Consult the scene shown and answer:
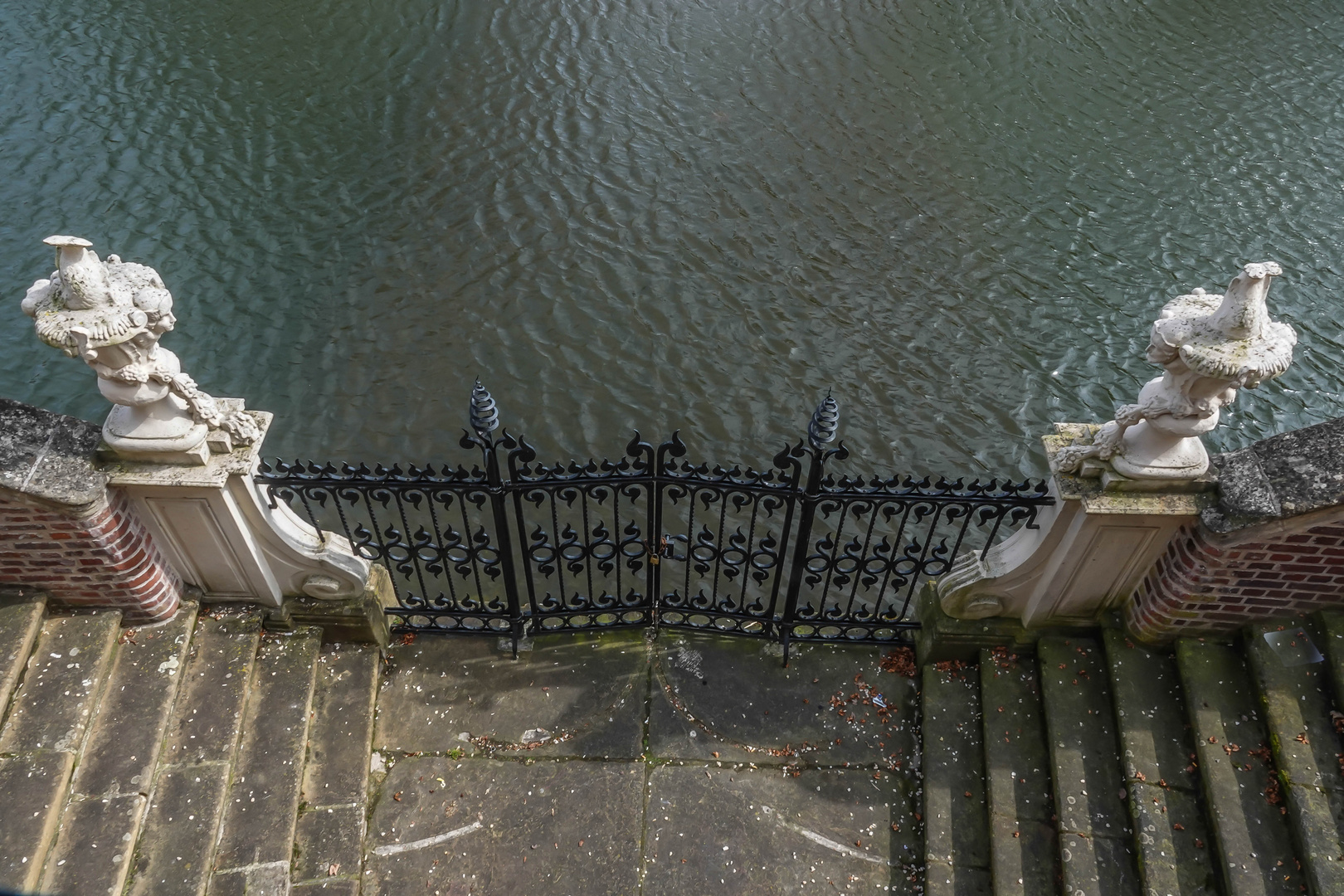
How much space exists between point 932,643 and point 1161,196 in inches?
316

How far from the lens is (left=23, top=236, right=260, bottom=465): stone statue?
3.76m

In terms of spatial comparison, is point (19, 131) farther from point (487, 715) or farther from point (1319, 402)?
point (1319, 402)

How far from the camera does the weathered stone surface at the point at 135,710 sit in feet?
15.0

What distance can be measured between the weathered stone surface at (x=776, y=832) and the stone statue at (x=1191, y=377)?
2.20 m

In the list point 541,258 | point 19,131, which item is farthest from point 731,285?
point 19,131

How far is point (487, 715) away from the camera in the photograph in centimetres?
546

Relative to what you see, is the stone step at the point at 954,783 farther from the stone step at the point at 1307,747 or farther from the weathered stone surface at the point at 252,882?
the weathered stone surface at the point at 252,882

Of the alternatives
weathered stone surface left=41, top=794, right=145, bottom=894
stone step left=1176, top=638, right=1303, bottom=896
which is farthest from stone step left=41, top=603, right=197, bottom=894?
stone step left=1176, top=638, right=1303, bottom=896

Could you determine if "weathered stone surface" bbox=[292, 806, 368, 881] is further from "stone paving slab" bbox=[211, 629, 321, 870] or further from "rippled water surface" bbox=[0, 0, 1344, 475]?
"rippled water surface" bbox=[0, 0, 1344, 475]

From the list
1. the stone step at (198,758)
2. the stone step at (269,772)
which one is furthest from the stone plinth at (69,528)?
the stone step at (269,772)

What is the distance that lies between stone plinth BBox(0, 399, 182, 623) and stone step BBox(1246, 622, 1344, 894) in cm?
604

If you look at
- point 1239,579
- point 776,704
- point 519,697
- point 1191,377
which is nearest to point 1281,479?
point 1239,579

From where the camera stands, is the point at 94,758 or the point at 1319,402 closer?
the point at 94,758

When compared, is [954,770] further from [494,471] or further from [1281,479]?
[494,471]
